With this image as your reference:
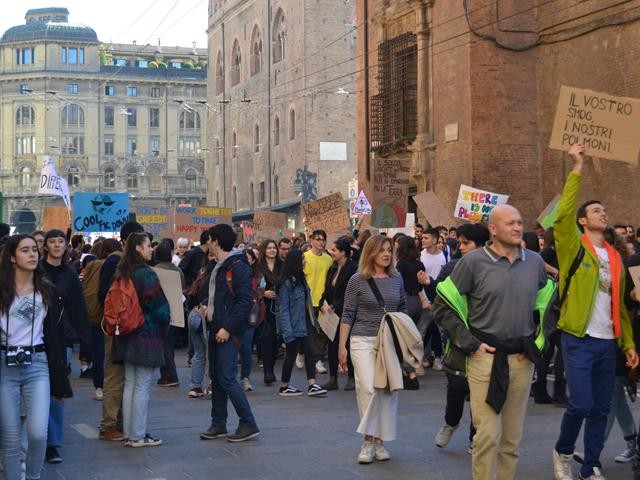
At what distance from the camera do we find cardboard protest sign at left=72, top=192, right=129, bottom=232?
71.6 feet

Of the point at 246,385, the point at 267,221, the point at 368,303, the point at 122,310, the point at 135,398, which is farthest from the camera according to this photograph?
the point at 267,221

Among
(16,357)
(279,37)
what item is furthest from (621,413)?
(279,37)

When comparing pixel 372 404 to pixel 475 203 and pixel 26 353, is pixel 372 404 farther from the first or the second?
pixel 475 203

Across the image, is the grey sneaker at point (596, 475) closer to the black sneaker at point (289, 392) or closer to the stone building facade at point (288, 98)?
the black sneaker at point (289, 392)

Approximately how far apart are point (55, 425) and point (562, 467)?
388 centimetres

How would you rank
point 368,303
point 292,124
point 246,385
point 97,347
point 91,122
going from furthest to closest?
point 91,122, point 292,124, point 246,385, point 97,347, point 368,303

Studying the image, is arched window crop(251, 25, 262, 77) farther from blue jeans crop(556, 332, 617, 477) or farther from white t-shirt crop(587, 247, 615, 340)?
blue jeans crop(556, 332, 617, 477)

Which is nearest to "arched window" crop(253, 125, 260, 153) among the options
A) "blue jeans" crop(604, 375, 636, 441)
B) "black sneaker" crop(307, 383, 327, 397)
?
"black sneaker" crop(307, 383, 327, 397)

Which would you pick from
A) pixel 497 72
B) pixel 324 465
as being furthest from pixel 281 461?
pixel 497 72

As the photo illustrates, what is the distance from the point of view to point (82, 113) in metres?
107

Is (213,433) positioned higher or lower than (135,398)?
lower

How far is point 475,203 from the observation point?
72.2 feet

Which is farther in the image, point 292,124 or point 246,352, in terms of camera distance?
point 292,124

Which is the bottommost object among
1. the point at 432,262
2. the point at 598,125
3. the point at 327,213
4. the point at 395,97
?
the point at 432,262
